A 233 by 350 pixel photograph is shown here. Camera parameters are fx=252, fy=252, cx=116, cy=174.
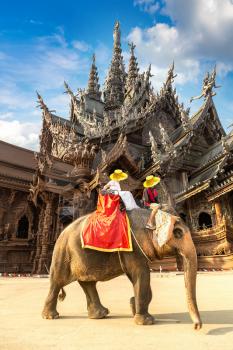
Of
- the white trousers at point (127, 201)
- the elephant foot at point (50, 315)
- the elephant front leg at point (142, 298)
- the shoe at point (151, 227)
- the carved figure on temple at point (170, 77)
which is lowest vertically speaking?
the elephant foot at point (50, 315)

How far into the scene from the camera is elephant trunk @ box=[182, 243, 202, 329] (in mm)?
1931

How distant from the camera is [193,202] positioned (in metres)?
12.0

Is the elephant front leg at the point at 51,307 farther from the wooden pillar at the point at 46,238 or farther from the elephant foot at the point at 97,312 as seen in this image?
the wooden pillar at the point at 46,238

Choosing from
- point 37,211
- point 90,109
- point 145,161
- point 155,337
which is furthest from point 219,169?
point 90,109

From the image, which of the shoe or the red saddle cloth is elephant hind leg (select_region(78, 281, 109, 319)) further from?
the shoe

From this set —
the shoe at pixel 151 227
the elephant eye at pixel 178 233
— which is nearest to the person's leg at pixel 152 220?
the shoe at pixel 151 227

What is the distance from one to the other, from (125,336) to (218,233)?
29.0 ft

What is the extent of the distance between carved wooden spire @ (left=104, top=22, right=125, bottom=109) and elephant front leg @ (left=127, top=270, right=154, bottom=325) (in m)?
24.8

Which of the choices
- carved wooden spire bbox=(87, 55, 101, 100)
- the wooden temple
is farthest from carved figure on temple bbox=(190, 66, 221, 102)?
carved wooden spire bbox=(87, 55, 101, 100)

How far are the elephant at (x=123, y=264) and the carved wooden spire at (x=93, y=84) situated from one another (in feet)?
81.8

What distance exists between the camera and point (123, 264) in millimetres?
2424

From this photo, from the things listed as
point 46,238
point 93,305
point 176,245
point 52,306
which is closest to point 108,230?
point 176,245

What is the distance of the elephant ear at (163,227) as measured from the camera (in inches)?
89.4

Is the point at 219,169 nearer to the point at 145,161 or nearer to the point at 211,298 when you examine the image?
the point at 145,161
